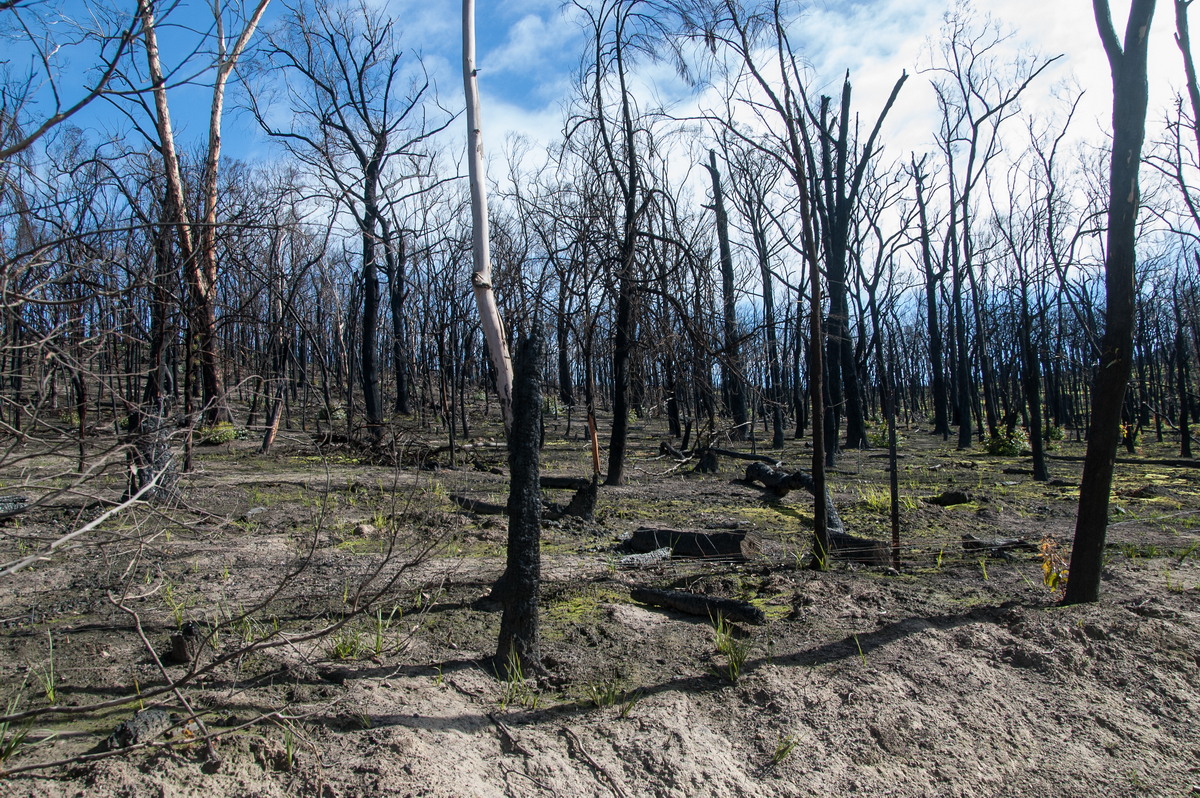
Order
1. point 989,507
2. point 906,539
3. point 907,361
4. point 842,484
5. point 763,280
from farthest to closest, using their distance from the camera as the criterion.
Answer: point 907,361 → point 763,280 → point 842,484 → point 989,507 → point 906,539

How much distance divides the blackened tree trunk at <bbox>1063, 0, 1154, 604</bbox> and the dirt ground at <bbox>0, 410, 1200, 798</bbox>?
0.87 metres

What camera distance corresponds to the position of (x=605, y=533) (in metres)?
6.57

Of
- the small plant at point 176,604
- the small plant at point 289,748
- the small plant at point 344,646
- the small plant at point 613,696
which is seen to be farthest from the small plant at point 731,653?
the small plant at point 176,604

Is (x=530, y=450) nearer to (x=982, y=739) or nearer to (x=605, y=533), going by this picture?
→ (x=982, y=739)

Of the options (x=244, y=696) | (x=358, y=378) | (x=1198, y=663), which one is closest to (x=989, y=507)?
(x=1198, y=663)

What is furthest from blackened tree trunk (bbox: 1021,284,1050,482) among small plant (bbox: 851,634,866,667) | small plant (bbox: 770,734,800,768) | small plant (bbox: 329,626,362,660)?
small plant (bbox: 329,626,362,660)

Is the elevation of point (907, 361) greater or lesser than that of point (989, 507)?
greater

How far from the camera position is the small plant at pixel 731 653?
3.60m

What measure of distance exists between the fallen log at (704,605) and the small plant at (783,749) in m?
0.91

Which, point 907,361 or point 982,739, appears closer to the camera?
point 982,739

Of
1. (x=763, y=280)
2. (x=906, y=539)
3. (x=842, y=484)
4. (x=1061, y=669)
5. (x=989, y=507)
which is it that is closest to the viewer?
(x=1061, y=669)

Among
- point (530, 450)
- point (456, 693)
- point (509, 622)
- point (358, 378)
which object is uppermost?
point (358, 378)

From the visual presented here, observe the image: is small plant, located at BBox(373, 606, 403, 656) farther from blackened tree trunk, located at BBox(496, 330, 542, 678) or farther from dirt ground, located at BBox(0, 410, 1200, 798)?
blackened tree trunk, located at BBox(496, 330, 542, 678)

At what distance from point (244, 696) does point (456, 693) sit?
94 cm
